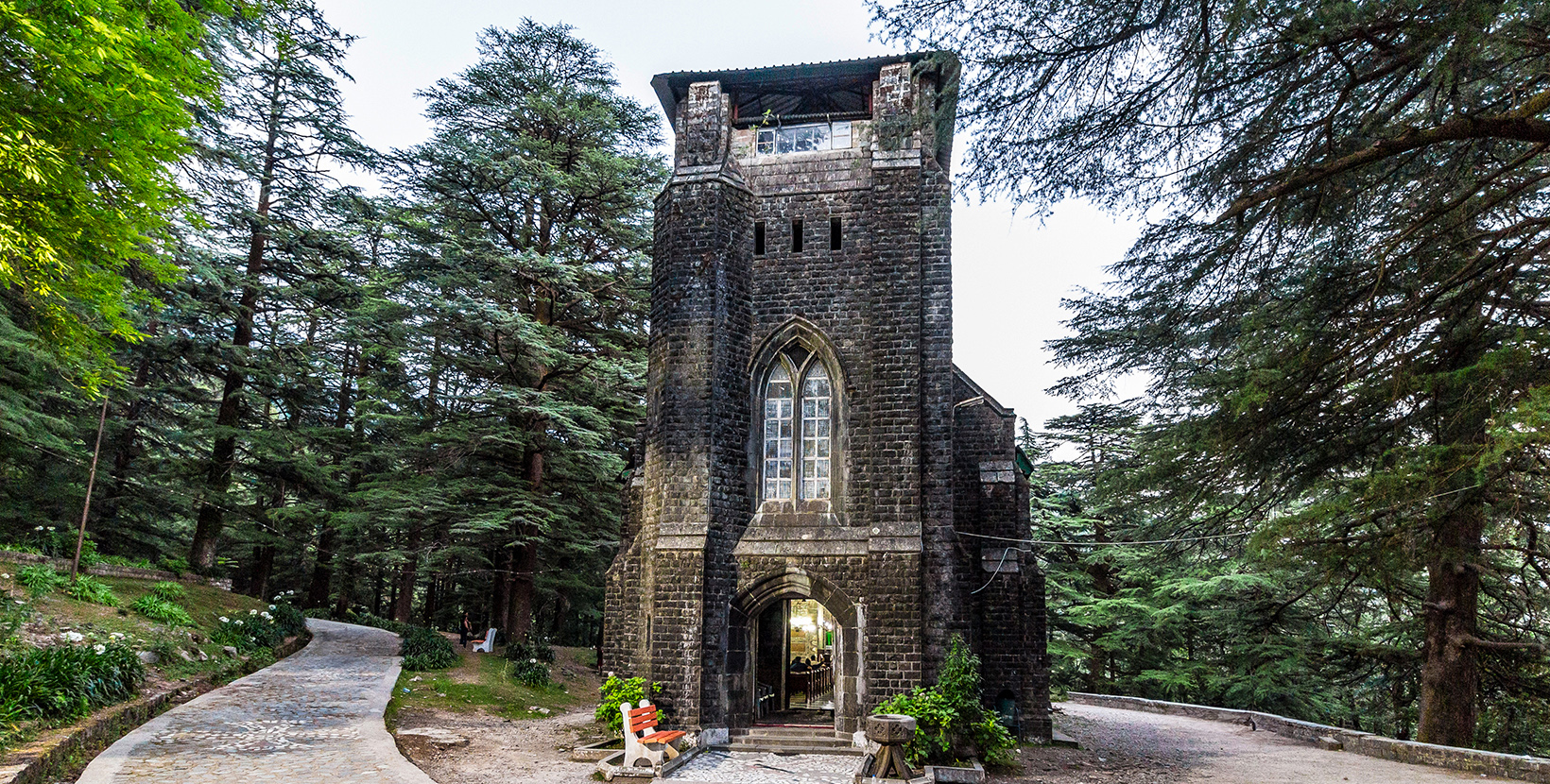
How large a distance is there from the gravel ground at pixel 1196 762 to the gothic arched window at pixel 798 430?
5.09 meters

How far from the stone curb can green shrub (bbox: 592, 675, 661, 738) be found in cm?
543

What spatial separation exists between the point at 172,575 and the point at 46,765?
12.8 m

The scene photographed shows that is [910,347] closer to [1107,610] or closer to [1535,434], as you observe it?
[1535,434]

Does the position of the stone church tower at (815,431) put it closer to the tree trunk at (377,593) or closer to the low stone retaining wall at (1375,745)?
the low stone retaining wall at (1375,745)

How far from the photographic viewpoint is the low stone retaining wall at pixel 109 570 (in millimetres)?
13753

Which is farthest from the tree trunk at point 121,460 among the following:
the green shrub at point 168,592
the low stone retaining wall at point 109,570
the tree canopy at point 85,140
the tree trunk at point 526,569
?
the tree canopy at point 85,140

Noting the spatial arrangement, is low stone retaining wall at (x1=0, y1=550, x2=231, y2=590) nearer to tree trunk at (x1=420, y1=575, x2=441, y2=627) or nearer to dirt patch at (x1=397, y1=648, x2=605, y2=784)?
dirt patch at (x1=397, y1=648, x2=605, y2=784)

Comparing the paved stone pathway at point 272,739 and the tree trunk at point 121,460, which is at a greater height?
the tree trunk at point 121,460

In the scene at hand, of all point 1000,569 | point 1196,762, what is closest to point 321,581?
point 1000,569

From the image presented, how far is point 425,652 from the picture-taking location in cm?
1739

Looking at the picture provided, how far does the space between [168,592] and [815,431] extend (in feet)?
41.1

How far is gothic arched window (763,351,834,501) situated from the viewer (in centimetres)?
1368

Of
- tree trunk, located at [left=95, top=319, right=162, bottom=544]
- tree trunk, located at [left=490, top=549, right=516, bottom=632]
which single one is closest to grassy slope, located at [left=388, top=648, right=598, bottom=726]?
tree trunk, located at [left=490, top=549, right=516, bottom=632]

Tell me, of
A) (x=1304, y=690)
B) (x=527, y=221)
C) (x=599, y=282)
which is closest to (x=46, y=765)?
(x=599, y=282)
